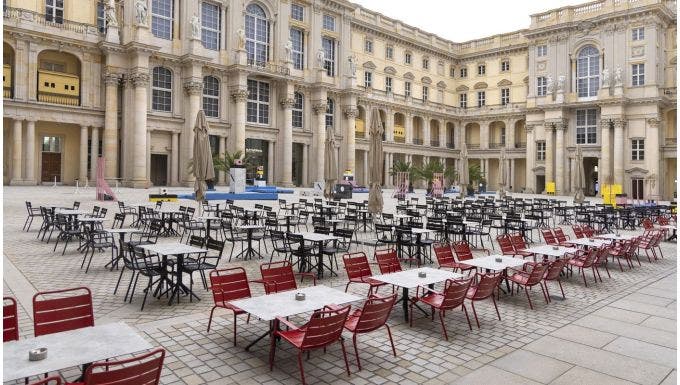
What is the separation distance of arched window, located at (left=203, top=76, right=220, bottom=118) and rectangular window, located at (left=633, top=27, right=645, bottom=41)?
3924cm

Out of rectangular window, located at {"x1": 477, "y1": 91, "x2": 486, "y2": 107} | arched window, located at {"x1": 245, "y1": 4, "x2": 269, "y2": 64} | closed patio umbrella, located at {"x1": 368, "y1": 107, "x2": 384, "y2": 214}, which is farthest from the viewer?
rectangular window, located at {"x1": 477, "y1": 91, "x2": 486, "y2": 107}

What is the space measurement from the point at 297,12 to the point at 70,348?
45449 millimetres

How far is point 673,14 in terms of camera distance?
4734 cm

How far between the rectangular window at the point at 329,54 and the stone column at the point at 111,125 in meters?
20.7

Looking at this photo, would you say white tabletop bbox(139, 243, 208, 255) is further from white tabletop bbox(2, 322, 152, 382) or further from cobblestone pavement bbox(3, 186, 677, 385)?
white tabletop bbox(2, 322, 152, 382)

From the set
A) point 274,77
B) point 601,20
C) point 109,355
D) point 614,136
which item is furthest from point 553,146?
point 109,355

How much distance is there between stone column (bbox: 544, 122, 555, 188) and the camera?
51781 millimetres

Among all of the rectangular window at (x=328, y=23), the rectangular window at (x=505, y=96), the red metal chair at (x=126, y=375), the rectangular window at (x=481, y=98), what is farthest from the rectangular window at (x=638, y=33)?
the red metal chair at (x=126, y=375)

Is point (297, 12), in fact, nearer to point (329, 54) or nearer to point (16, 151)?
point (329, 54)

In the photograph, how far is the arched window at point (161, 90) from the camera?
37.5 metres

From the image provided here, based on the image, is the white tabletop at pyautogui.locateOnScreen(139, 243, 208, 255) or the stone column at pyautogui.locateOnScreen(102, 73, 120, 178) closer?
the white tabletop at pyautogui.locateOnScreen(139, 243, 208, 255)

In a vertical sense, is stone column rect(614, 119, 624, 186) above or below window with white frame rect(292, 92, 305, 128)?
below

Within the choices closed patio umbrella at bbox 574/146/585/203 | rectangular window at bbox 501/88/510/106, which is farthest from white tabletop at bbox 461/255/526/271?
rectangular window at bbox 501/88/510/106

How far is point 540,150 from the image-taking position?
54.4 metres
